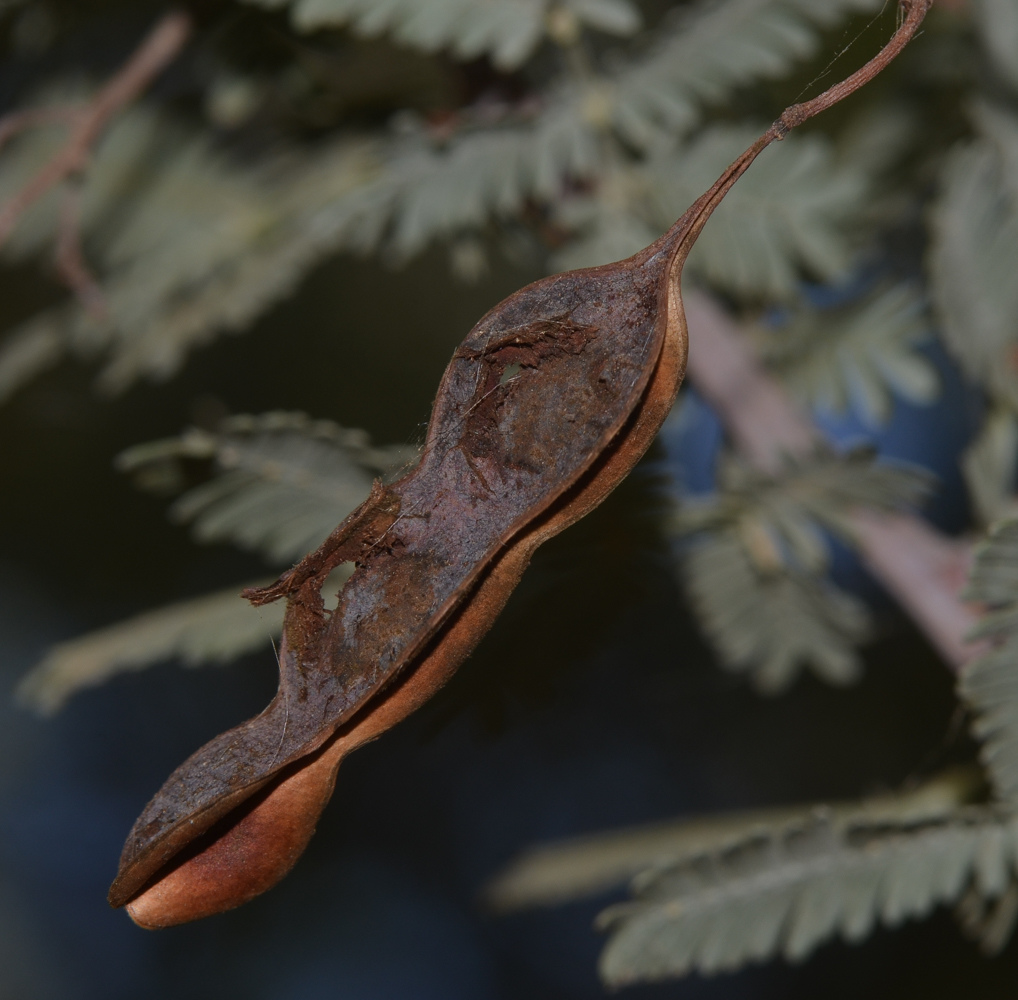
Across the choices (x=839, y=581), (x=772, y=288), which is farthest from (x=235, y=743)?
(x=839, y=581)

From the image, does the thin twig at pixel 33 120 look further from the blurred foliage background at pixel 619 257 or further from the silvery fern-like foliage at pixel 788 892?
the silvery fern-like foliage at pixel 788 892

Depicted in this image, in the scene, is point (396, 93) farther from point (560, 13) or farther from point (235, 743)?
point (235, 743)

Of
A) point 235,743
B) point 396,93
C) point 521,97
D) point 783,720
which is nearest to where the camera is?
point 235,743

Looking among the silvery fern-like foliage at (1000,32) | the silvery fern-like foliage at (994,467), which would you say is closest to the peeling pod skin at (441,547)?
the silvery fern-like foliage at (1000,32)

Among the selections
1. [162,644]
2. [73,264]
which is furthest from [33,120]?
[162,644]

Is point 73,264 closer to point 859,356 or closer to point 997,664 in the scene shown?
point 859,356

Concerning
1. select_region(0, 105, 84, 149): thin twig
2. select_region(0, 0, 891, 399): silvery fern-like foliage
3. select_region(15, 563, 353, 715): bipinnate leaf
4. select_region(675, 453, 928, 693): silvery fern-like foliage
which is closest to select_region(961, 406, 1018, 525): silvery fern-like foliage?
select_region(675, 453, 928, 693): silvery fern-like foliage

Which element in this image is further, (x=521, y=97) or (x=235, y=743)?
(x=521, y=97)

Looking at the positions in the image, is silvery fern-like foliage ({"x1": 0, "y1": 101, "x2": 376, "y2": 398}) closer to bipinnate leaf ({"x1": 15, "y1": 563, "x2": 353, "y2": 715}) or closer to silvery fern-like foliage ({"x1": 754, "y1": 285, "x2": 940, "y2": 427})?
bipinnate leaf ({"x1": 15, "y1": 563, "x2": 353, "y2": 715})
